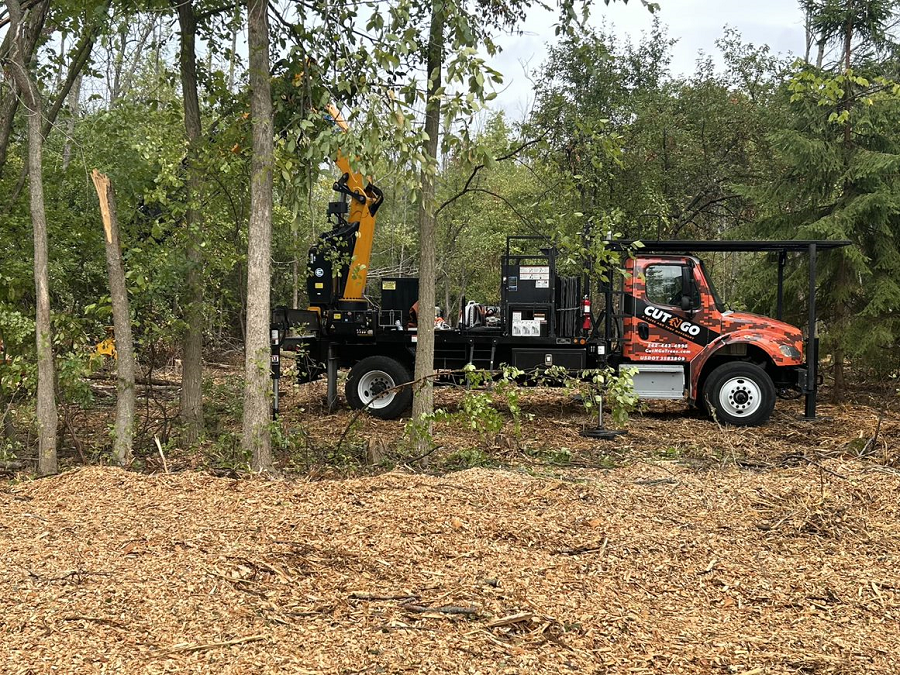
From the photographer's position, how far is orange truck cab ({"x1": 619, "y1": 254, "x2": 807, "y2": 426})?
11.6m

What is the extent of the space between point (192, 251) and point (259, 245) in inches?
66.4

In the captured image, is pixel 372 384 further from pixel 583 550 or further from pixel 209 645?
pixel 209 645

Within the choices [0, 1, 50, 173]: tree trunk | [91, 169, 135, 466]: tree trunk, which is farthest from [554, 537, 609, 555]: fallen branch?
[0, 1, 50, 173]: tree trunk

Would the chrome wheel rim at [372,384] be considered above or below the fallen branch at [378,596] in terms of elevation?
above

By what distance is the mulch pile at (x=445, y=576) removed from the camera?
3592 mm

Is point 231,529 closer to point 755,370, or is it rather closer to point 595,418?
point 595,418

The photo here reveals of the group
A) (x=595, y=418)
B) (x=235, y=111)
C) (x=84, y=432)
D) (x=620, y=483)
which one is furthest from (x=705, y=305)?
(x=84, y=432)

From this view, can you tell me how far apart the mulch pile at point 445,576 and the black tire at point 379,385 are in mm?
5595

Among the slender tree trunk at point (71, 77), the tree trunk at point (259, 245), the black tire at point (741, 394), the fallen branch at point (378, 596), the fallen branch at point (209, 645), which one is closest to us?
the fallen branch at point (209, 645)

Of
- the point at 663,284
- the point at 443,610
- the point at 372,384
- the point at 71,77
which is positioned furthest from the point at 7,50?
the point at 663,284

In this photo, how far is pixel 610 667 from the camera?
11.5 feet

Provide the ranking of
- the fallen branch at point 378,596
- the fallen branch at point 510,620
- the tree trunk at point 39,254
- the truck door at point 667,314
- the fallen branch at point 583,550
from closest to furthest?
1. the fallen branch at point 510,620
2. the fallen branch at point 378,596
3. the fallen branch at point 583,550
4. the tree trunk at point 39,254
5. the truck door at point 667,314

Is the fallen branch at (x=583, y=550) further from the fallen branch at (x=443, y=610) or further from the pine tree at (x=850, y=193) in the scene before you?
the pine tree at (x=850, y=193)

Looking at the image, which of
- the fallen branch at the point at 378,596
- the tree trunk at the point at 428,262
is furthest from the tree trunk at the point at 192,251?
the fallen branch at the point at 378,596
